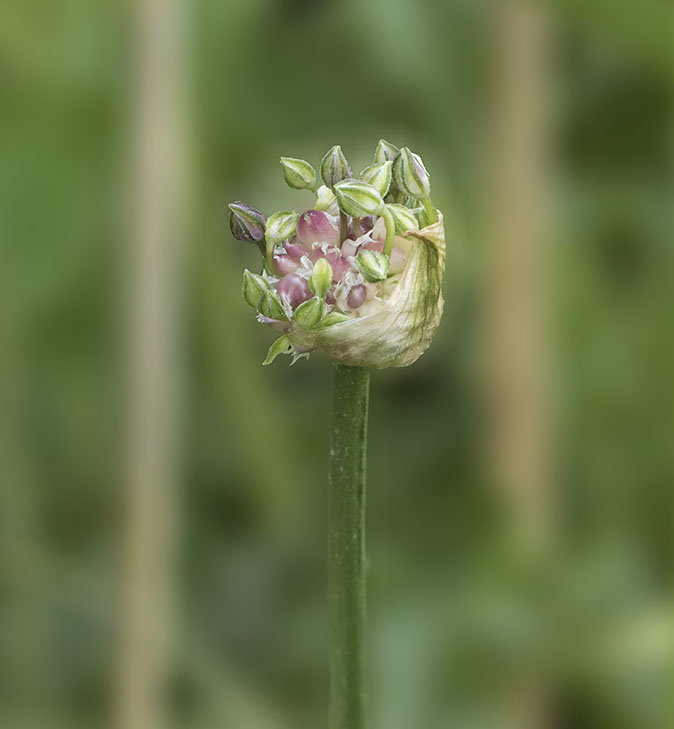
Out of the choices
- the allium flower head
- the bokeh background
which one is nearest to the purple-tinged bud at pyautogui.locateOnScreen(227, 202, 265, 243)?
the allium flower head

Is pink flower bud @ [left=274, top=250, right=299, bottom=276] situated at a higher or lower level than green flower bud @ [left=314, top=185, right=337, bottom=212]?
lower

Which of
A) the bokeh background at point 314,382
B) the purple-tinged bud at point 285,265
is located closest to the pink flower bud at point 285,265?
the purple-tinged bud at point 285,265

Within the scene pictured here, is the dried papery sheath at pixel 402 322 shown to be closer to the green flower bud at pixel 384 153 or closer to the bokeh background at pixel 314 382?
the green flower bud at pixel 384 153

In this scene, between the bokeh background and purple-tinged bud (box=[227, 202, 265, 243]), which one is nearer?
purple-tinged bud (box=[227, 202, 265, 243])

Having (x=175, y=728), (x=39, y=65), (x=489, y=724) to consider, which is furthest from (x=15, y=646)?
(x=39, y=65)

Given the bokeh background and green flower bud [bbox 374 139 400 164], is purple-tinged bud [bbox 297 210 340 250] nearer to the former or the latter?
green flower bud [bbox 374 139 400 164]

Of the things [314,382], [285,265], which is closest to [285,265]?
[285,265]
